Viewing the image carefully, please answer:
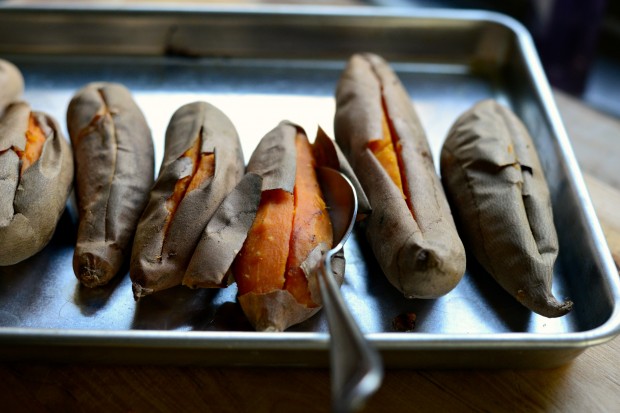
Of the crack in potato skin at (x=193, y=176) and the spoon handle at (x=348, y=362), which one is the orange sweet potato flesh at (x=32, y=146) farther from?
the spoon handle at (x=348, y=362)

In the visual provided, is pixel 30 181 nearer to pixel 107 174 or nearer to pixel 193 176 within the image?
pixel 107 174

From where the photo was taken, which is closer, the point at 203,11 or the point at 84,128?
the point at 84,128

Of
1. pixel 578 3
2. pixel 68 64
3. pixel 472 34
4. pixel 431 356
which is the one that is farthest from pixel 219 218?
pixel 578 3

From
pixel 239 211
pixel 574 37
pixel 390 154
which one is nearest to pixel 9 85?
pixel 239 211

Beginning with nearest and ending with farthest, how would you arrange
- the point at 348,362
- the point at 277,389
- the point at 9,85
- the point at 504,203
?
the point at 348,362, the point at 277,389, the point at 504,203, the point at 9,85

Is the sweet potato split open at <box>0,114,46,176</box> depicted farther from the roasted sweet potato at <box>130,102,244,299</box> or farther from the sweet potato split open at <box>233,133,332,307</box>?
the sweet potato split open at <box>233,133,332,307</box>

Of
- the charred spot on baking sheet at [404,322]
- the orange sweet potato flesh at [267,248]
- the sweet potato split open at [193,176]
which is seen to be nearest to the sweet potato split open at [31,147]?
the sweet potato split open at [193,176]

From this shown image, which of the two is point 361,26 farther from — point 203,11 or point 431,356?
point 431,356
